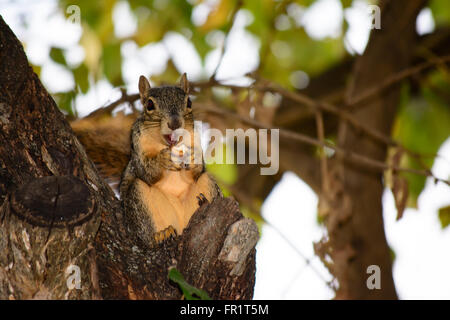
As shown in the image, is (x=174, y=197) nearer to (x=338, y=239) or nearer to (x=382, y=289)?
(x=338, y=239)

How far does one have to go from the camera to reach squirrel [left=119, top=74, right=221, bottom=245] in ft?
8.70

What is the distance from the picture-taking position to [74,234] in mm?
1845

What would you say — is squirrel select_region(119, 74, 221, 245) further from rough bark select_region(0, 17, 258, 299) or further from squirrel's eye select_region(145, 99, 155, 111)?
rough bark select_region(0, 17, 258, 299)

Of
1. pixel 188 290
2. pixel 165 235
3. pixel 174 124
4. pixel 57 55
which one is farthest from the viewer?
pixel 57 55

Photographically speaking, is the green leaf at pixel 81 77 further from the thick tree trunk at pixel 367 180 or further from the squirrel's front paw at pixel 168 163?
the thick tree trunk at pixel 367 180

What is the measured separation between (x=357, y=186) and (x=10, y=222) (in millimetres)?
2775

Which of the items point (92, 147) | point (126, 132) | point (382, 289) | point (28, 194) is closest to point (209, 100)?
point (126, 132)

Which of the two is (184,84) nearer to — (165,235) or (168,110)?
(168,110)

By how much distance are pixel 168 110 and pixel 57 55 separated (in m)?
0.84

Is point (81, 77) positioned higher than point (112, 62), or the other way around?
point (112, 62)

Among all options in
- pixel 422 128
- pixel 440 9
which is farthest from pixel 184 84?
pixel 440 9

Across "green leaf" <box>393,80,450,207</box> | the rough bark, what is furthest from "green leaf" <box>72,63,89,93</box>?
"green leaf" <box>393,80,450,207</box>

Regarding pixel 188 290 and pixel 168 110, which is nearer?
pixel 188 290

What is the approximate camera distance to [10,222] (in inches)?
71.7
